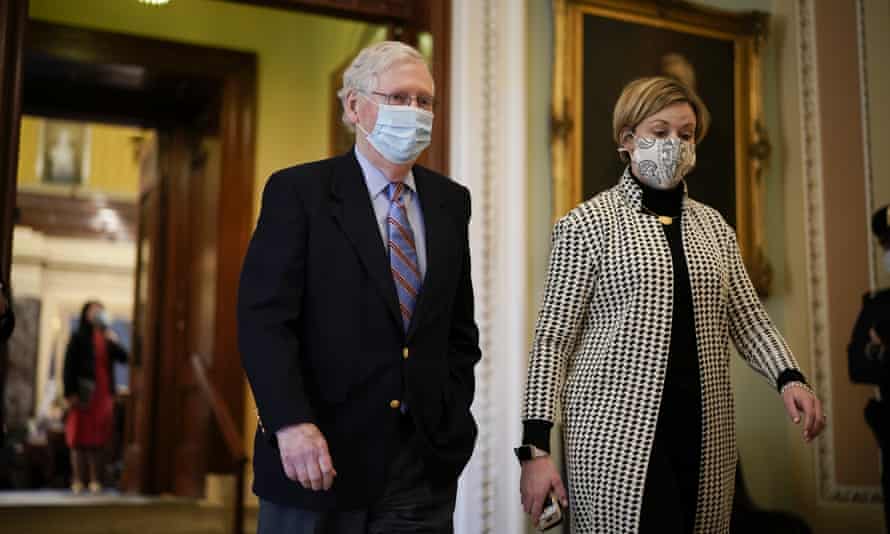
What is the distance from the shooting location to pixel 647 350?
7.45ft

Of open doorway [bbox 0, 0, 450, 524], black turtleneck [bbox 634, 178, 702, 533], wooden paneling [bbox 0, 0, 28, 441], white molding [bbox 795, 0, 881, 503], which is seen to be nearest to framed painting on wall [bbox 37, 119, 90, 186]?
open doorway [bbox 0, 0, 450, 524]

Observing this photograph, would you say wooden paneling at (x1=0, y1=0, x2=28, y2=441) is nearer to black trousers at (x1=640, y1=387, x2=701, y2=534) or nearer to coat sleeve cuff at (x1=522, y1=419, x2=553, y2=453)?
coat sleeve cuff at (x1=522, y1=419, x2=553, y2=453)

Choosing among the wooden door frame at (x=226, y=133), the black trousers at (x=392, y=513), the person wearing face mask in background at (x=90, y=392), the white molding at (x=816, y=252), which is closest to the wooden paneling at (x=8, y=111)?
the black trousers at (x=392, y=513)

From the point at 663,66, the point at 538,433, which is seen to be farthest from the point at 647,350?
the point at 663,66

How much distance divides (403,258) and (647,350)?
1.83 ft

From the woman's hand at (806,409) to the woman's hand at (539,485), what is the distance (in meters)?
0.53

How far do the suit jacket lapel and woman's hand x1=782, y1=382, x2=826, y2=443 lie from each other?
900 mm

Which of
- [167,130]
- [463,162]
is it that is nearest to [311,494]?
[463,162]

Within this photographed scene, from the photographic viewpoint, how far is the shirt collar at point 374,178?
7.43ft

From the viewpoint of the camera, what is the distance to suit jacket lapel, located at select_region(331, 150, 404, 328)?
83.4 inches

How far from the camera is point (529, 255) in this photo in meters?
4.66

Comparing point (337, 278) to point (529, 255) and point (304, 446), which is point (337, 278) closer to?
point (304, 446)

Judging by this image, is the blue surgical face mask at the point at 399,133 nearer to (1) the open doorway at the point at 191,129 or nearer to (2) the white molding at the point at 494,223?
(2) the white molding at the point at 494,223

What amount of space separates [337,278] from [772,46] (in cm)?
392
